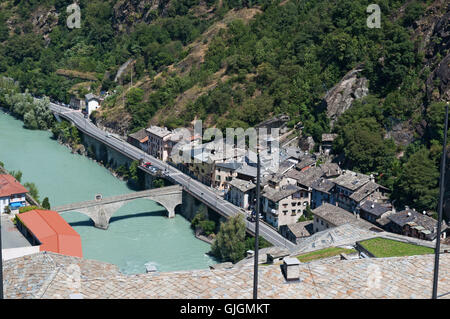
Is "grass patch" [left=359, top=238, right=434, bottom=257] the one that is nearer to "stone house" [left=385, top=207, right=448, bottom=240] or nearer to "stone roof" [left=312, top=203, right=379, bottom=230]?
"stone house" [left=385, top=207, right=448, bottom=240]

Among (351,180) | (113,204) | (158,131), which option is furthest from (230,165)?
(158,131)

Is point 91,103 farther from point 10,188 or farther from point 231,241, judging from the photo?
point 231,241

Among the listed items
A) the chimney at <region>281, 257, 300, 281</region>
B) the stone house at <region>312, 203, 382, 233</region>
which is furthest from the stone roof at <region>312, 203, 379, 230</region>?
the chimney at <region>281, 257, 300, 281</region>

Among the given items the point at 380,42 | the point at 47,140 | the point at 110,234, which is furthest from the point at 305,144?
the point at 47,140

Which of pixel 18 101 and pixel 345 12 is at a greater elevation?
pixel 345 12

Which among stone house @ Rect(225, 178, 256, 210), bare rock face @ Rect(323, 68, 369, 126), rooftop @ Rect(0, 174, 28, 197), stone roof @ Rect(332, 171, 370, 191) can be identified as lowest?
stone house @ Rect(225, 178, 256, 210)

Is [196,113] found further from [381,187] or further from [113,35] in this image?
[113,35]

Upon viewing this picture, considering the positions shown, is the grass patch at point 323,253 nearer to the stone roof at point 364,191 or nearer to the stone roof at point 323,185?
the stone roof at point 364,191
